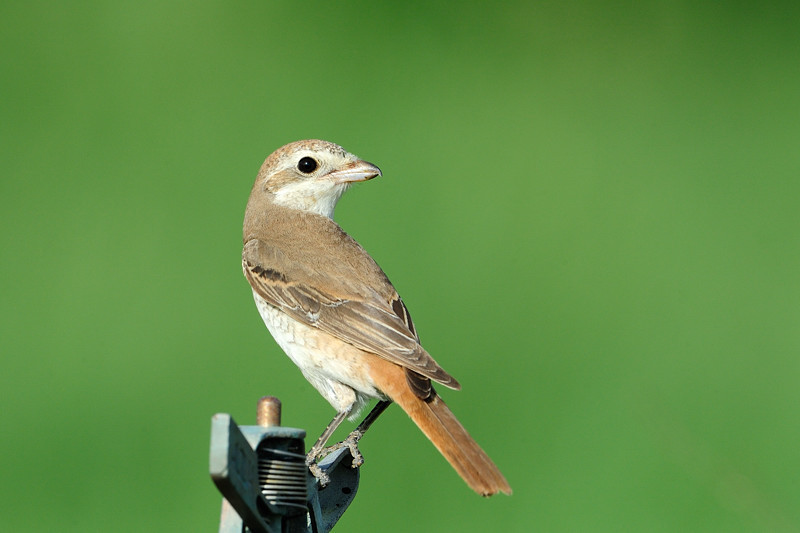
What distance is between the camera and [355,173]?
13.9 feet

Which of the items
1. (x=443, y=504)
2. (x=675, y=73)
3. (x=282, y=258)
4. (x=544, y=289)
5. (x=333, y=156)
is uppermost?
(x=675, y=73)

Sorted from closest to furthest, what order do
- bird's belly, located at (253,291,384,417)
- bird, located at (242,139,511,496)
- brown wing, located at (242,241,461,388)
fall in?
1. bird, located at (242,139,511,496)
2. brown wing, located at (242,241,461,388)
3. bird's belly, located at (253,291,384,417)

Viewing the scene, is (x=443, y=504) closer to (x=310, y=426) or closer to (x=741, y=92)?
(x=310, y=426)

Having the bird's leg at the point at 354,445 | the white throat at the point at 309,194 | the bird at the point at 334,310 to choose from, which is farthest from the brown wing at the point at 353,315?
the white throat at the point at 309,194

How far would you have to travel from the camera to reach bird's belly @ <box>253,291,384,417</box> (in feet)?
11.8

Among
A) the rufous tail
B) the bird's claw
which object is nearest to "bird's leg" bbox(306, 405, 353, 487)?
the bird's claw

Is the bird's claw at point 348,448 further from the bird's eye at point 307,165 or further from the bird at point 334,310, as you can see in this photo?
the bird's eye at point 307,165

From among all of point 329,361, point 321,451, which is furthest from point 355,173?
point 321,451

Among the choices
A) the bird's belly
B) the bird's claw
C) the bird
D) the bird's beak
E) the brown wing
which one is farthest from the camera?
the bird's beak

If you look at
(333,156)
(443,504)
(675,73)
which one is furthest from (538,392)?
(675,73)

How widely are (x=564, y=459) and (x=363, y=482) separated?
0.82 meters

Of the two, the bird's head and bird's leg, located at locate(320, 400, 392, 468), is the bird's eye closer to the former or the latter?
the bird's head

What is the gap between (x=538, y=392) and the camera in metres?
4.98

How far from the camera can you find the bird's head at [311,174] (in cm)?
427
